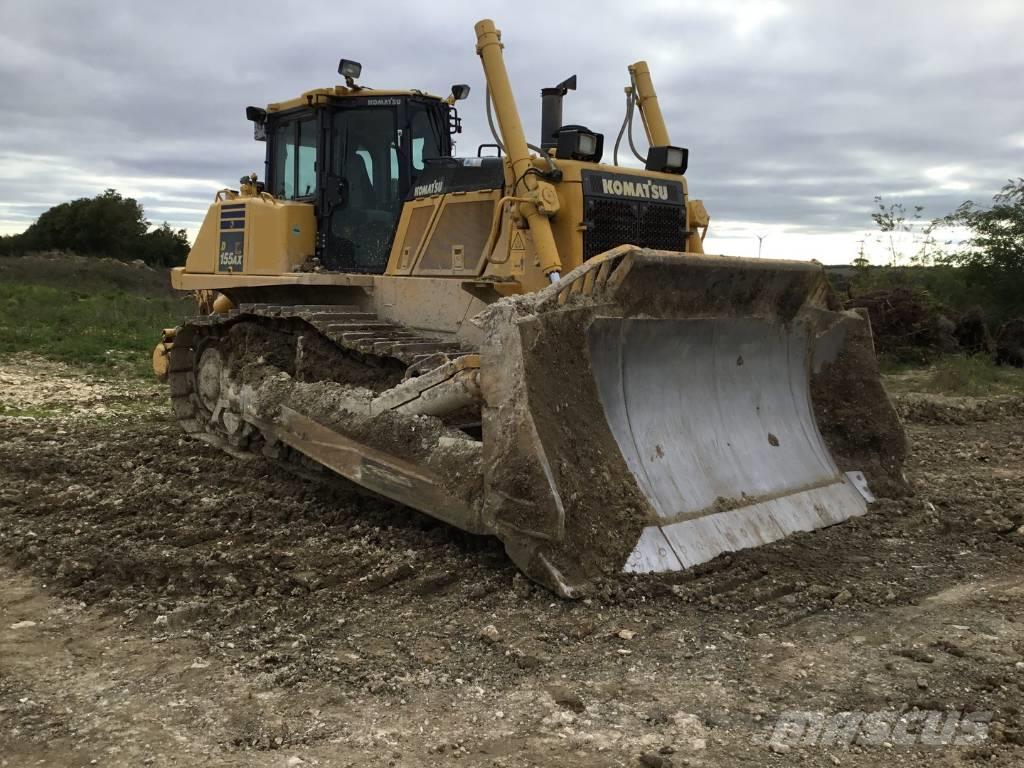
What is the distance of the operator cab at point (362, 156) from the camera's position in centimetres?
685

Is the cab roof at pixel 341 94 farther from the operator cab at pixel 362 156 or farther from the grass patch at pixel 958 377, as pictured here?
the grass patch at pixel 958 377

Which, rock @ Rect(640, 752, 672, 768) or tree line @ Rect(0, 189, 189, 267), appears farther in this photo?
tree line @ Rect(0, 189, 189, 267)

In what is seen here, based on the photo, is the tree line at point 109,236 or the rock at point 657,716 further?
the tree line at point 109,236

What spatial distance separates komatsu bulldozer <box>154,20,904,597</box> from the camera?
13.8 ft

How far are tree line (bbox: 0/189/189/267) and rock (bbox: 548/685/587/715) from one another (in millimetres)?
41886

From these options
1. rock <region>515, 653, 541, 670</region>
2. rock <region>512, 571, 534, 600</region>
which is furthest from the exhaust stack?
rock <region>515, 653, 541, 670</region>

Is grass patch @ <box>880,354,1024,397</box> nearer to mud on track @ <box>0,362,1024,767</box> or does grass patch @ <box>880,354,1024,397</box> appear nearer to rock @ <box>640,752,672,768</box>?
mud on track @ <box>0,362,1024,767</box>

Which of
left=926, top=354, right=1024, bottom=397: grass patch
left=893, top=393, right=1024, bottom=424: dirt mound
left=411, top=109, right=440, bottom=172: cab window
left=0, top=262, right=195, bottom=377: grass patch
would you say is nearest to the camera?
left=411, top=109, right=440, bottom=172: cab window

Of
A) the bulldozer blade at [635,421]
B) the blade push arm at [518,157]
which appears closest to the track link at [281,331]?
the bulldozer blade at [635,421]

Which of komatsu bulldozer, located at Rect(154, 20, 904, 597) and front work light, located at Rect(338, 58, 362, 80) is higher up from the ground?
front work light, located at Rect(338, 58, 362, 80)

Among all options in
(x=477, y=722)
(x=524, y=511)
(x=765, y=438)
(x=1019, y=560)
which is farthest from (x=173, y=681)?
(x=1019, y=560)

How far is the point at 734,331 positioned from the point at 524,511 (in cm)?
206

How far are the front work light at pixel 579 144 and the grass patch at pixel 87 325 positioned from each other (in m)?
8.02
